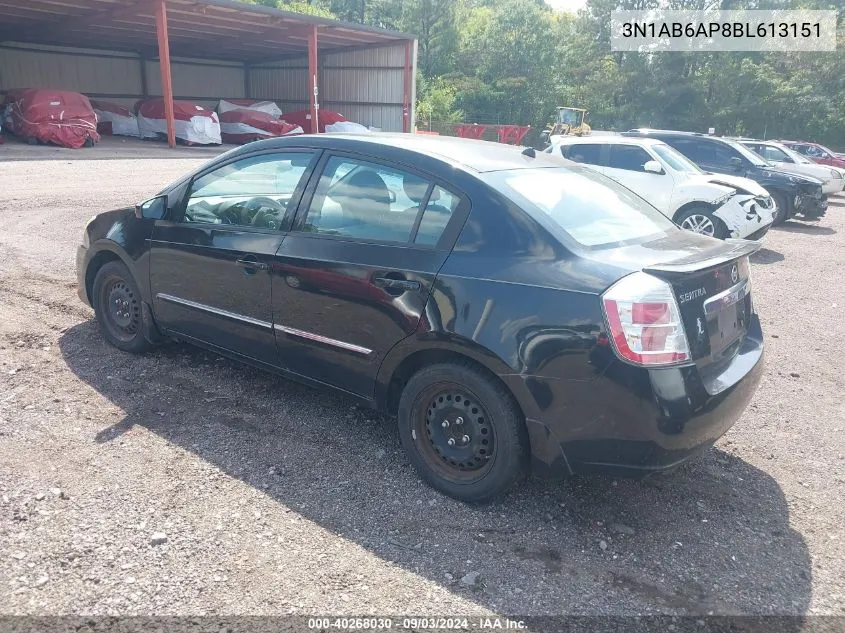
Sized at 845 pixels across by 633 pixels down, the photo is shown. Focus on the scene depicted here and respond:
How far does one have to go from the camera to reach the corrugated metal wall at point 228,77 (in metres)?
28.0

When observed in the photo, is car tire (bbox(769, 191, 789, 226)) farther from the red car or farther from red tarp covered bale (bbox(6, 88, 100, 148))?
red tarp covered bale (bbox(6, 88, 100, 148))

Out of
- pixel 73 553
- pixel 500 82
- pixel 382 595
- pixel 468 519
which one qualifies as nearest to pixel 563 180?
pixel 468 519

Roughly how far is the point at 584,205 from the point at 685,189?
7533mm

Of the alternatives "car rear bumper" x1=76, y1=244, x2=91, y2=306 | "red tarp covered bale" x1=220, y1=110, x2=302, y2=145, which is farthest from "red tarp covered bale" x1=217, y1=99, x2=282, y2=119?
"car rear bumper" x1=76, y1=244, x2=91, y2=306

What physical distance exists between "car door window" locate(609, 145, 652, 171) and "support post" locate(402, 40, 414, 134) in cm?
1736

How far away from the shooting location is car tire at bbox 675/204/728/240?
1009cm

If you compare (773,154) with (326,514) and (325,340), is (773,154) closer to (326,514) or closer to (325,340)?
(325,340)

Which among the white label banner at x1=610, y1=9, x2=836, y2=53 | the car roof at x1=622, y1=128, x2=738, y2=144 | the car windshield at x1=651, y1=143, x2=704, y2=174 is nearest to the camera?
the car windshield at x1=651, y1=143, x2=704, y2=174

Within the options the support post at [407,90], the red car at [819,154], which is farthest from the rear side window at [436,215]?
the support post at [407,90]

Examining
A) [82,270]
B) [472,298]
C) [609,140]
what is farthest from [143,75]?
[472,298]

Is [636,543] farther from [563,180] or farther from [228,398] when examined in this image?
[228,398]

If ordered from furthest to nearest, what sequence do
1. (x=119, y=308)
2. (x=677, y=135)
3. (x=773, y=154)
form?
(x=773, y=154)
(x=677, y=135)
(x=119, y=308)

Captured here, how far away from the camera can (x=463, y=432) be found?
323 cm

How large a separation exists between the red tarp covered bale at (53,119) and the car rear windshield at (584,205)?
2086 centimetres
